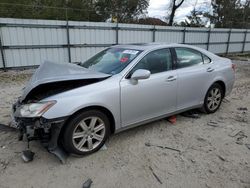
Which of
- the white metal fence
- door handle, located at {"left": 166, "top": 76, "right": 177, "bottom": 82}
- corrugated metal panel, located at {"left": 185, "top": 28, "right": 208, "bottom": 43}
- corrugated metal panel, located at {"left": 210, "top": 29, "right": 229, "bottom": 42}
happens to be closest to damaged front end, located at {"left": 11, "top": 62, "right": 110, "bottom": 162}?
door handle, located at {"left": 166, "top": 76, "right": 177, "bottom": 82}

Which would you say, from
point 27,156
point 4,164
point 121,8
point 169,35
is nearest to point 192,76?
point 27,156

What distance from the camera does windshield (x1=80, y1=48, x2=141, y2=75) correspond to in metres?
3.36

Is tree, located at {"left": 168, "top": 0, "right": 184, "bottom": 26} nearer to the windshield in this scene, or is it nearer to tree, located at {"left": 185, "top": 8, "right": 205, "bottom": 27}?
tree, located at {"left": 185, "top": 8, "right": 205, "bottom": 27}

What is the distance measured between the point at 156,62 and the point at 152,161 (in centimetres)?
158

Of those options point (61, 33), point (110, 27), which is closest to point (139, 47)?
point (61, 33)

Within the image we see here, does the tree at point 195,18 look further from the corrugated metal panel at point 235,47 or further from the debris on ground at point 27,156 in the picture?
the debris on ground at point 27,156

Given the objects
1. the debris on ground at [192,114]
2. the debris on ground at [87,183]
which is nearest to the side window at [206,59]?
the debris on ground at [192,114]

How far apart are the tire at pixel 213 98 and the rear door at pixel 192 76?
163 millimetres

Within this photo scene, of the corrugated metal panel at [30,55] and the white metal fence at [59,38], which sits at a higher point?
the white metal fence at [59,38]

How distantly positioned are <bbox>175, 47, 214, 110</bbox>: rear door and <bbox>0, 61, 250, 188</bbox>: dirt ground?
0.47m

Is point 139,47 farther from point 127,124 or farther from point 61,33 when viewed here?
point 61,33

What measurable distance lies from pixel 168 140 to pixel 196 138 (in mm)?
469

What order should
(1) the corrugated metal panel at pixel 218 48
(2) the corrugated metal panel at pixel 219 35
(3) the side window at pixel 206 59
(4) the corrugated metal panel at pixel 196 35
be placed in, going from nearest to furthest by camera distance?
(3) the side window at pixel 206 59
(4) the corrugated metal panel at pixel 196 35
(2) the corrugated metal panel at pixel 219 35
(1) the corrugated metal panel at pixel 218 48

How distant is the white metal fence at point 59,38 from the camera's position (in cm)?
854
